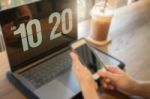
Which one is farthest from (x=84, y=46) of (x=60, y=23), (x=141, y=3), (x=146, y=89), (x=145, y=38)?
(x=141, y=3)

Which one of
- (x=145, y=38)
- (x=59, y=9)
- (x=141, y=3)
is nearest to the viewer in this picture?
(x=59, y=9)

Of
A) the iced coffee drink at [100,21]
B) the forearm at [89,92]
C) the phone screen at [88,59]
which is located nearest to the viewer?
the forearm at [89,92]

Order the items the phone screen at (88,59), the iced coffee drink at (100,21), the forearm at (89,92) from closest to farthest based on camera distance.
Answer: the forearm at (89,92)
the phone screen at (88,59)
the iced coffee drink at (100,21)

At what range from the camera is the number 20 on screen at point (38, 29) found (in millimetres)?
744

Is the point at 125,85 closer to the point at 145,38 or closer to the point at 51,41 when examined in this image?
the point at 51,41

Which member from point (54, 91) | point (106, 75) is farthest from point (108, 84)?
point (54, 91)

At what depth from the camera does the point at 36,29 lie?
788mm

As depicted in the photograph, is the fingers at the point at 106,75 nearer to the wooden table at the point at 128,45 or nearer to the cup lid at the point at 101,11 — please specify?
the wooden table at the point at 128,45

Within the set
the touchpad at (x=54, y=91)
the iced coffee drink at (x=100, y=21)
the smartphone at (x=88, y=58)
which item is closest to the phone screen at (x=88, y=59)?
the smartphone at (x=88, y=58)

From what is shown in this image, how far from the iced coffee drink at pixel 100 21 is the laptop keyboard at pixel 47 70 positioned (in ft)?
0.68

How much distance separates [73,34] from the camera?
0.95 metres

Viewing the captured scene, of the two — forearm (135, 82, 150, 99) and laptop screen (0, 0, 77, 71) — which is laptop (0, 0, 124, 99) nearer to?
laptop screen (0, 0, 77, 71)

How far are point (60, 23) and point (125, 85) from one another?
0.37 metres

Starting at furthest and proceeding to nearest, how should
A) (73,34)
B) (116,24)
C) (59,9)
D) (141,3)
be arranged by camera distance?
1. (141,3)
2. (116,24)
3. (73,34)
4. (59,9)
